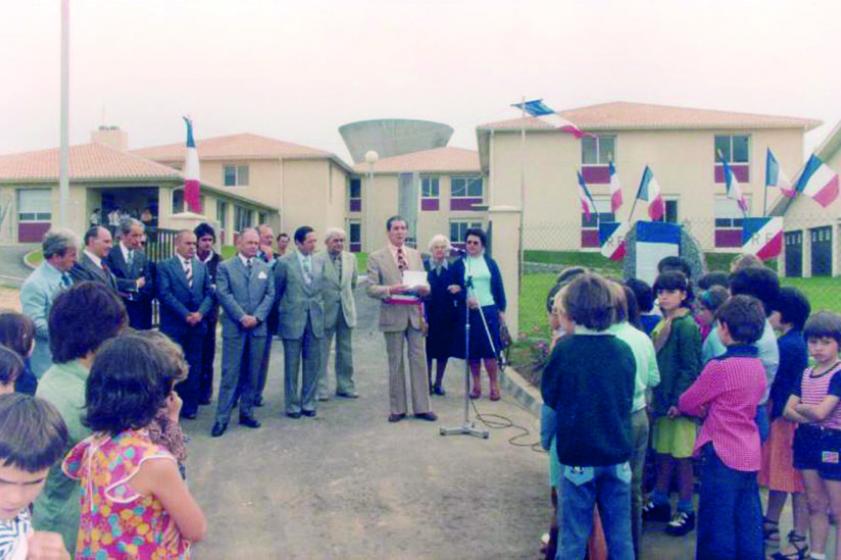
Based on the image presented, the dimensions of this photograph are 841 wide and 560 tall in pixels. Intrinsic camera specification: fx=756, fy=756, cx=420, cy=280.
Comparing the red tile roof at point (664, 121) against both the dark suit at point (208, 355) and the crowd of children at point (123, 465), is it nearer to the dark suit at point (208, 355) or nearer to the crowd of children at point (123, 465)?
the dark suit at point (208, 355)

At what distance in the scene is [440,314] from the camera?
8891mm

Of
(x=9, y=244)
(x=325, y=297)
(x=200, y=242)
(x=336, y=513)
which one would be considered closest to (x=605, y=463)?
(x=336, y=513)

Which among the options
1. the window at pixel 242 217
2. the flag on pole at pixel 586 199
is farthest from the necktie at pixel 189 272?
the window at pixel 242 217

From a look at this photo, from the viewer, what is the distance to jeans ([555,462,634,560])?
12.4 feet

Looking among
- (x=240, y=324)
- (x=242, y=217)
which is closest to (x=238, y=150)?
(x=242, y=217)

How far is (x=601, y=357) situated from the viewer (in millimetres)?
3729

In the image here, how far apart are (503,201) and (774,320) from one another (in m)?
27.8

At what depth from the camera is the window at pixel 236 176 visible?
40.0 m

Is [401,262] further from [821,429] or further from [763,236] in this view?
[821,429]

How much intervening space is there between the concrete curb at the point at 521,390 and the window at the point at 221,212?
26060 mm

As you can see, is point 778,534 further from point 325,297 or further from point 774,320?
point 325,297

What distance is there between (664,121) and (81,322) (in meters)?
32.4

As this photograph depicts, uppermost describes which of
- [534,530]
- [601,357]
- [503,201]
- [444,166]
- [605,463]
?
[444,166]

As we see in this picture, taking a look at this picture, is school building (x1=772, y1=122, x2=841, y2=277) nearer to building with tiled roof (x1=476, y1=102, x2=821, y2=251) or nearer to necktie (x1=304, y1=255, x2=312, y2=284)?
building with tiled roof (x1=476, y1=102, x2=821, y2=251)
